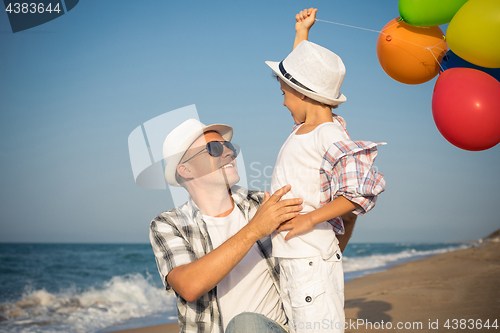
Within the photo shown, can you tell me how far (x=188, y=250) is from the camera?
73.6 inches

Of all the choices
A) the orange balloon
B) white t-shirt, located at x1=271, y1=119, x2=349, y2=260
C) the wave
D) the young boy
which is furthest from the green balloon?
the wave

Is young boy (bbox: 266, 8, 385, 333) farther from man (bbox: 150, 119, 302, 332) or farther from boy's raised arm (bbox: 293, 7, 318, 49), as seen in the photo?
boy's raised arm (bbox: 293, 7, 318, 49)

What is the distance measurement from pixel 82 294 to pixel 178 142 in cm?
969

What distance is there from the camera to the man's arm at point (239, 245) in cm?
157

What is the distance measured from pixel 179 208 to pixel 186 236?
0.20 meters

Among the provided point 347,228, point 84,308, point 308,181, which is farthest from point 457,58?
point 84,308

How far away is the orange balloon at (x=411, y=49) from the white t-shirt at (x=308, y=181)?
3.38ft

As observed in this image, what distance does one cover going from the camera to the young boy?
1.45 metres

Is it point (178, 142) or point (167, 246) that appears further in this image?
point (178, 142)

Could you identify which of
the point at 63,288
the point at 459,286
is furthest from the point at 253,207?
the point at 63,288

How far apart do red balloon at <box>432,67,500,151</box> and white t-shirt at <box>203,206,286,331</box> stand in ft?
4.18

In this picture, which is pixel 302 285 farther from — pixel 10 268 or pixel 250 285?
pixel 10 268

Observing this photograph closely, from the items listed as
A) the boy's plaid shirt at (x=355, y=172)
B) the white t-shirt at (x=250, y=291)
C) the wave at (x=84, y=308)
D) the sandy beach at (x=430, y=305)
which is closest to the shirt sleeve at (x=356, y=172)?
the boy's plaid shirt at (x=355, y=172)

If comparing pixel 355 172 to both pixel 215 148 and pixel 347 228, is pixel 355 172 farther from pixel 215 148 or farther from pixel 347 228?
pixel 215 148
